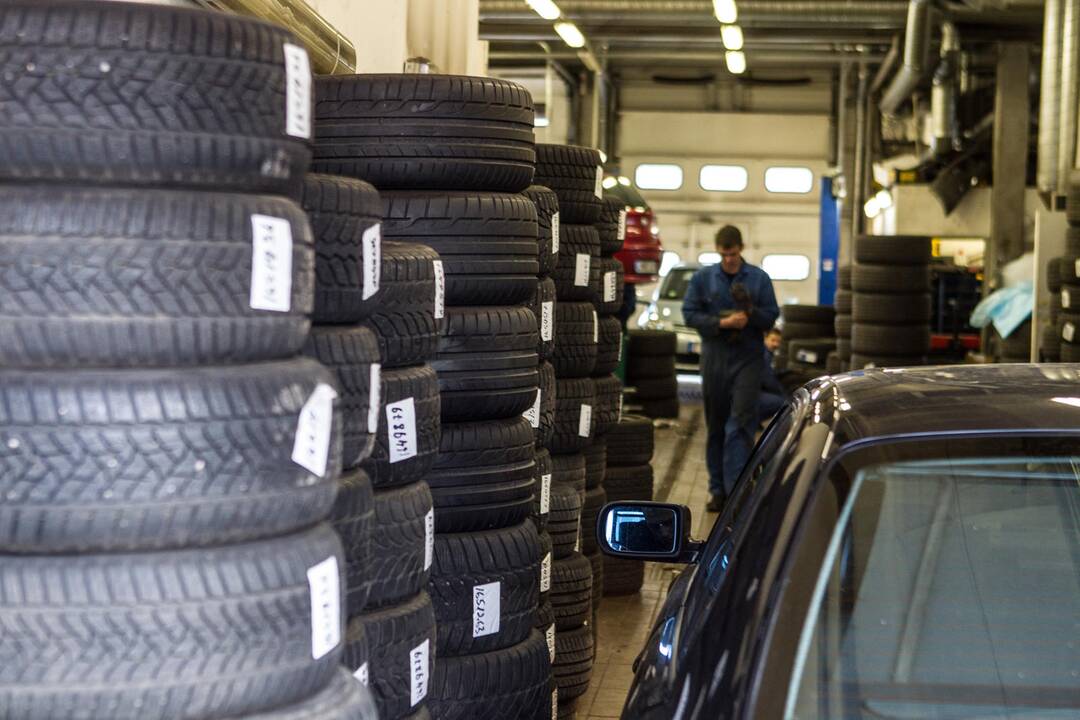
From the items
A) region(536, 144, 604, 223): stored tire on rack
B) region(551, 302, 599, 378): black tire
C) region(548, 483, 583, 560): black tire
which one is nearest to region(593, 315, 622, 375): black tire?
region(551, 302, 599, 378): black tire

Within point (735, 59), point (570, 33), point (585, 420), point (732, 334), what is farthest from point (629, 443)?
point (735, 59)

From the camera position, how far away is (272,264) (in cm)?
251

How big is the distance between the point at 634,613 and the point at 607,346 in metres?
1.30

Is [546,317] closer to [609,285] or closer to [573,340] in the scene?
[573,340]

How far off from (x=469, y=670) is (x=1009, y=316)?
41.7ft

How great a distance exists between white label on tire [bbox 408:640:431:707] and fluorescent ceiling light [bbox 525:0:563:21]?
14.5 meters

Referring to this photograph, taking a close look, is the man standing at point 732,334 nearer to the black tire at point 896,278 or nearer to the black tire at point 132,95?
the black tire at point 896,278

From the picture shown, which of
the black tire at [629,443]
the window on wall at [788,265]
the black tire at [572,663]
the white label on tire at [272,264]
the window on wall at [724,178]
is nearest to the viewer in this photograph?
the white label on tire at [272,264]

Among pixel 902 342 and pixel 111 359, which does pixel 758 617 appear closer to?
pixel 111 359

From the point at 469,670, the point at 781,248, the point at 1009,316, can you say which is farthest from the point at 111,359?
the point at 781,248

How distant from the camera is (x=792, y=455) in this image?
2254mm

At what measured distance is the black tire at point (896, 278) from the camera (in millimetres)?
14367

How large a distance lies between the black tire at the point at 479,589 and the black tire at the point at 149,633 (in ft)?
6.26

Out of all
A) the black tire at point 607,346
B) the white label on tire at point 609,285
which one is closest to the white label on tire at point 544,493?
the black tire at point 607,346
